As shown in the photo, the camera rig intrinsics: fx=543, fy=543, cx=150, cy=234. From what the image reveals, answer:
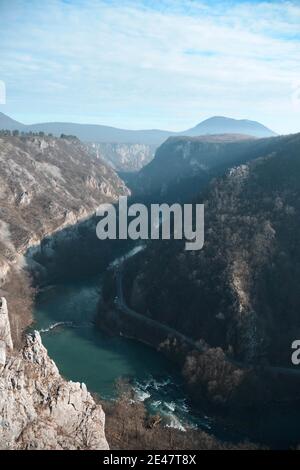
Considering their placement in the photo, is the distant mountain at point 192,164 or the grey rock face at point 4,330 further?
the distant mountain at point 192,164

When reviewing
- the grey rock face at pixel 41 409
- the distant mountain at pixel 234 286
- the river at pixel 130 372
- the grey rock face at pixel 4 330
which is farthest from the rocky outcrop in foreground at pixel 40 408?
the distant mountain at pixel 234 286

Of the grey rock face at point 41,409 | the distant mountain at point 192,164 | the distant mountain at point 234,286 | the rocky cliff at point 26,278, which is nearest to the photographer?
the grey rock face at point 41,409

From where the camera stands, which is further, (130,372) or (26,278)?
(26,278)

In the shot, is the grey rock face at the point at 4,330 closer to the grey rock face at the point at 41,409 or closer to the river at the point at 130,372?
the grey rock face at the point at 41,409

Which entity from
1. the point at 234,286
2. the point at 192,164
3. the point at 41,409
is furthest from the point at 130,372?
the point at 192,164

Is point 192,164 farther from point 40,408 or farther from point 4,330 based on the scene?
point 40,408

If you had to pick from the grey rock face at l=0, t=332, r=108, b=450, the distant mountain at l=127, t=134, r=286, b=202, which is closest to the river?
the grey rock face at l=0, t=332, r=108, b=450

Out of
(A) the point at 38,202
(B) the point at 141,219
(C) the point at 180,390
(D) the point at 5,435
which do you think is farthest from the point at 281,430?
(B) the point at 141,219

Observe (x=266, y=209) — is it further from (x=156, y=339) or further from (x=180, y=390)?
(x=180, y=390)

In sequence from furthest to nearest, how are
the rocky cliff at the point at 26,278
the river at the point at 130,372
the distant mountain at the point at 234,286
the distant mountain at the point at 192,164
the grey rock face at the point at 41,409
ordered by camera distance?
the distant mountain at the point at 192,164 → the distant mountain at the point at 234,286 → the river at the point at 130,372 → the rocky cliff at the point at 26,278 → the grey rock face at the point at 41,409

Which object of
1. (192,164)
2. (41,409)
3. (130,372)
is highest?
(192,164)
